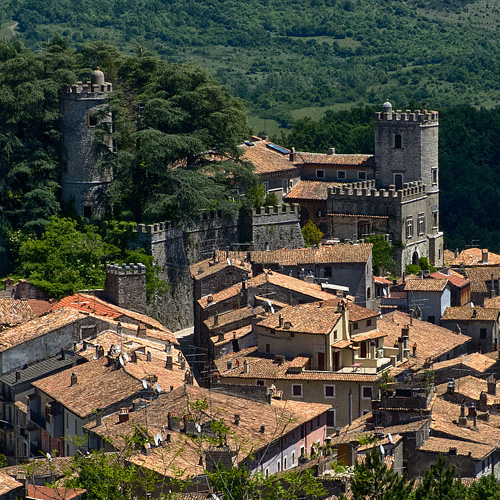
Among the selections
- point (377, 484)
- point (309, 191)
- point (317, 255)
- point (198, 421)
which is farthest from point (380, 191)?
point (377, 484)

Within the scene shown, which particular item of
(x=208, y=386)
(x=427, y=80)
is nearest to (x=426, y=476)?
(x=208, y=386)

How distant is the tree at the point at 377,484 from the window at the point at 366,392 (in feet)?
44.7

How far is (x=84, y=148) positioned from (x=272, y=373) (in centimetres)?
1902

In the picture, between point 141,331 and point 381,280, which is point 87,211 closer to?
point 141,331

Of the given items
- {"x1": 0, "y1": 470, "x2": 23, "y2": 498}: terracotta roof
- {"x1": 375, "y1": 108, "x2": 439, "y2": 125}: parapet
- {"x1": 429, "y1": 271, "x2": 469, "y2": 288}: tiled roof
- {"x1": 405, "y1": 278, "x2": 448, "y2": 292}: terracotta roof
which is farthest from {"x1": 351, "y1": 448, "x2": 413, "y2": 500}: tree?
{"x1": 375, "y1": 108, "x2": 439, "y2": 125}: parapet

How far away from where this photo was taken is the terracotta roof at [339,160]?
290 feet

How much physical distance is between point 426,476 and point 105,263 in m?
29.2

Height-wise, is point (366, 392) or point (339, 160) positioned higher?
point (339, 160)

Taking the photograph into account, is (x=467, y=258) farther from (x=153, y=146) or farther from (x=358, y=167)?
(x=153, y=146)

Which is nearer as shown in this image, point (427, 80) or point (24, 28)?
point (427, 80)

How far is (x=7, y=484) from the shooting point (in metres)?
49.3

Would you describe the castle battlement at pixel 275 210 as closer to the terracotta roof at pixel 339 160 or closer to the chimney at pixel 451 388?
the terracotta roof at pixel 339 160

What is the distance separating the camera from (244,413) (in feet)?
177

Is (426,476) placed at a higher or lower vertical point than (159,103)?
lower
